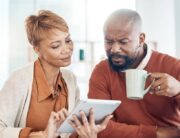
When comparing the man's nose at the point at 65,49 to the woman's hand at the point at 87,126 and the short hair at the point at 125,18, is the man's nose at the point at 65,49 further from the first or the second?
the woman's hand at the point at 87,126

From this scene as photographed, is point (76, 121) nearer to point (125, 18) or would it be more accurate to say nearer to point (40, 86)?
point (40, 86)

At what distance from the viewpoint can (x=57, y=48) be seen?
1.17 meters

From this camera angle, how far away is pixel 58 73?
4.09ft

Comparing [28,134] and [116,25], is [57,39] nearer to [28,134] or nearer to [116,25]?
[116,25]

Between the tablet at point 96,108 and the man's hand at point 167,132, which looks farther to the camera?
the man's hand at point 167,132

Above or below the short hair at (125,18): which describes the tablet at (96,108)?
below

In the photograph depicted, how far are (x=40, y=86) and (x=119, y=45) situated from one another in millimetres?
323

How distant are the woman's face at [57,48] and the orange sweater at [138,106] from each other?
150 mm

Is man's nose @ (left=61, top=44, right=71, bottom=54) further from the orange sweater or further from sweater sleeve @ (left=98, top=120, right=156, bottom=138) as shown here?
sweater sleeve @ (left=98, top=120, right=156, bottom=138)

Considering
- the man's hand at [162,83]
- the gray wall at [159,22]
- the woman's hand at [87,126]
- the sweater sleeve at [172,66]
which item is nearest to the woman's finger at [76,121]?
the woman's hand at [87,126]

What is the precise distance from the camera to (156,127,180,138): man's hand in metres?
1.08

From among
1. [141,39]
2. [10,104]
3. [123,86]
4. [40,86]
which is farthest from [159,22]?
[10,104]

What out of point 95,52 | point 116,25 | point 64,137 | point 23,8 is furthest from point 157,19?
point 64,137

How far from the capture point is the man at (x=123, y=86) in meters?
1.10
